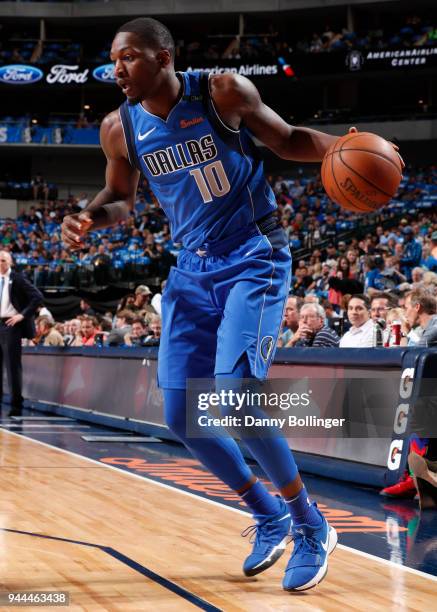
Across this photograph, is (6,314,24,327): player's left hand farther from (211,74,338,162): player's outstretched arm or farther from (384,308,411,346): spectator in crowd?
(211,74,338,162): player's outstretched arm

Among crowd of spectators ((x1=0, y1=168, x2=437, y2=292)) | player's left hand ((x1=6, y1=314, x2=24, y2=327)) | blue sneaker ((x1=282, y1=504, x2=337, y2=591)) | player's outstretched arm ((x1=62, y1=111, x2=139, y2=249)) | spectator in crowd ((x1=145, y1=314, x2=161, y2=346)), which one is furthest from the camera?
crowd of spectators ((x1=0, y1=168, x2=437, y2=292))

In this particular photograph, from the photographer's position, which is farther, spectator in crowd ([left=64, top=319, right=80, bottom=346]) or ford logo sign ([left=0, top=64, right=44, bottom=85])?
ford logo sign ([left=0, top=64, right=44, bottom=85])

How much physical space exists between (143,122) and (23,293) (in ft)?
24.9

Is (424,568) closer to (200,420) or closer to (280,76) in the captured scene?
(200,420)

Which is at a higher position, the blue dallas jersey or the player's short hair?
the player's short hair

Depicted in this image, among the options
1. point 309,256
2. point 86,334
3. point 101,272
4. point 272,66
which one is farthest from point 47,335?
point 272,66

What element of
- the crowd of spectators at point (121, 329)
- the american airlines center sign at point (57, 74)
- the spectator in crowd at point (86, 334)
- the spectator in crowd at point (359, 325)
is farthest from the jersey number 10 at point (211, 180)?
the american airlines center sign at point (57, 74)

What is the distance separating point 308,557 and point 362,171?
1416 mm

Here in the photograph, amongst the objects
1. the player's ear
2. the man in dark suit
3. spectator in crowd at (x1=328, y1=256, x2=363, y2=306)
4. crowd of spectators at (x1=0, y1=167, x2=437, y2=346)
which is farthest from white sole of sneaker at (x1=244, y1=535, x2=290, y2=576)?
spectator in crowd at (x1=328, y1=256, x2=363, y2=306)

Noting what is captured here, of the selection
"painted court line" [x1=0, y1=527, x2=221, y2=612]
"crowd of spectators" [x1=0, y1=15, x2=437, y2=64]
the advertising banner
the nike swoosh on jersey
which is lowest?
"painted court line" [x1=0, y1=527, x2=221, y2=612]

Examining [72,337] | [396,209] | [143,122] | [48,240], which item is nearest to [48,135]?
[48,240]

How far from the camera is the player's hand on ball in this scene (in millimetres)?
3328

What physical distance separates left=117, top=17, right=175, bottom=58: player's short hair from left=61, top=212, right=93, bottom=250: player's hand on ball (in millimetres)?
694

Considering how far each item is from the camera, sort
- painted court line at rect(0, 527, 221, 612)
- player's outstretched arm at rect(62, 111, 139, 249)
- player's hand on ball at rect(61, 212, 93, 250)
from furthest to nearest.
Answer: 1. player's outstretched arm at rect(62, 111, 139, 249)
2. player's hand on ball at rect(61, 212, 93, 250)
3. painted court line at rect(0, 527, 221, 612)
